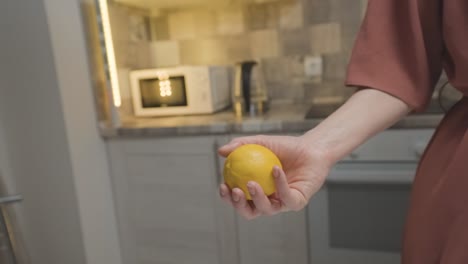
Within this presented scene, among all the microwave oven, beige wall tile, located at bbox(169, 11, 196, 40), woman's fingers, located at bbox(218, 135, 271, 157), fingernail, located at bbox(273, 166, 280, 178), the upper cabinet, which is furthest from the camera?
beige wall tile, located at bbox(169, 11, 196, 40)

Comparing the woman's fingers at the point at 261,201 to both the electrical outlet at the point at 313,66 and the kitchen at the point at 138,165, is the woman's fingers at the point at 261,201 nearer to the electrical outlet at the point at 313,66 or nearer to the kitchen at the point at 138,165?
the kitchen at the point at 138,165

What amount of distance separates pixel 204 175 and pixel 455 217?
99 cm

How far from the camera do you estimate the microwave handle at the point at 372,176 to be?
3.75ft

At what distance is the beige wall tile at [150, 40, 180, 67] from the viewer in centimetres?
190

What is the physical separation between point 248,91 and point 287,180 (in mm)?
1021

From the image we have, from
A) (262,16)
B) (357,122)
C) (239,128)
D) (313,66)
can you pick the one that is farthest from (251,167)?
(262,16)

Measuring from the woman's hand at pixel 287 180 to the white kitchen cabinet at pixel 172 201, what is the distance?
758mm

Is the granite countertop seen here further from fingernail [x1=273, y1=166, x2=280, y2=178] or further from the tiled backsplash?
fingernail [x1=273, y1=166, x2=280, y2=178]

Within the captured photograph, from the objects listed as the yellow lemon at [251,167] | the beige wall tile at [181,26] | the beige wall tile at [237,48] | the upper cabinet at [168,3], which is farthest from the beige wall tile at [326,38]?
the yellow lemon at [251,167]

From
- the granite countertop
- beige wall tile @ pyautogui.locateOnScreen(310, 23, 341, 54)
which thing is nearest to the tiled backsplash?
beige wall tile @ pyautogui.locateOnScreen(310, 23, 341, 54)

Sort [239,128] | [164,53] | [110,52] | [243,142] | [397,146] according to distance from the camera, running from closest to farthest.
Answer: [243,142] < [397,146] < [239,128] < [110,52] < [164,53]

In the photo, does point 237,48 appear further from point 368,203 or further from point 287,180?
point 287,180

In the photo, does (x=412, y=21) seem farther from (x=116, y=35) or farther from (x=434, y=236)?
(x=116, y=35)

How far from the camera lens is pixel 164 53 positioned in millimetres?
1915
